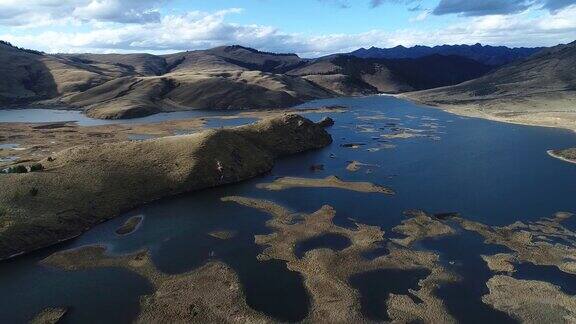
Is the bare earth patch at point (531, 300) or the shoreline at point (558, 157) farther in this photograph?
the shoreline at point (558, 157)

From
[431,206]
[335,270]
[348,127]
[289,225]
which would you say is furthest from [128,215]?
[348,127]

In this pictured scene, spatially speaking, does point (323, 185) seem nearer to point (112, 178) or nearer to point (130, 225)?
point (130, 225)

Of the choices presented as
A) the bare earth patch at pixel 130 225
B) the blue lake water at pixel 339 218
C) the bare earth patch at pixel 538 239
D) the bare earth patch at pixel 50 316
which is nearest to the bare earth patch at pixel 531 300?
the blue lake water at pixel 339 218

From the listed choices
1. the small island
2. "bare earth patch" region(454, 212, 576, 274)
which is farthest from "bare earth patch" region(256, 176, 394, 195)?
the small island

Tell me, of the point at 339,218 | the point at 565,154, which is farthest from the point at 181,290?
the point at 565,154

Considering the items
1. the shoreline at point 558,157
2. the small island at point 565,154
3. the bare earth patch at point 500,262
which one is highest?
the small island at point 565,154

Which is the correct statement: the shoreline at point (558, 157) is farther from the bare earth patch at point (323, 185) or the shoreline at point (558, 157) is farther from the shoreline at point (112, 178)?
the shoreline at point (112, 178)

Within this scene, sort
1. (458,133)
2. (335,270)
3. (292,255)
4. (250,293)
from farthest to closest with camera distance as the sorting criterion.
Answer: (458,133) < (292,255) < (335,270) < (250,293)

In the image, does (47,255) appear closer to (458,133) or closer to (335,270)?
(335,270)

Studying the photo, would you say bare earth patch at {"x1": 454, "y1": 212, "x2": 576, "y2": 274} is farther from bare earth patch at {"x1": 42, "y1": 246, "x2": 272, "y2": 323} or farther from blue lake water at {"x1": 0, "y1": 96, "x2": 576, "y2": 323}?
bare earth patch at {"x1": 42, "y1": 246, "x2": 272, "y2": 323}
